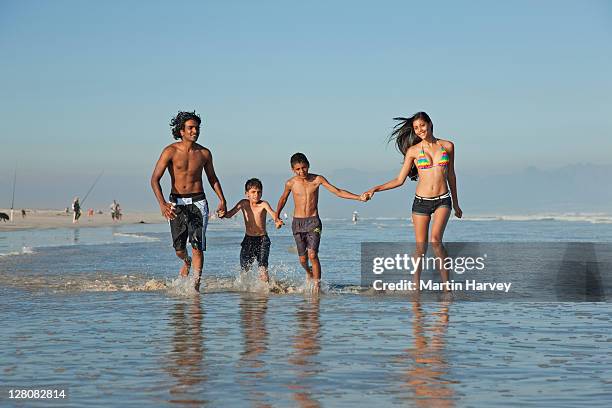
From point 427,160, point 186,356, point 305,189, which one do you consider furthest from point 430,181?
point 186,356

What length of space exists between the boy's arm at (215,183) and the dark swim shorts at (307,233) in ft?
3.11

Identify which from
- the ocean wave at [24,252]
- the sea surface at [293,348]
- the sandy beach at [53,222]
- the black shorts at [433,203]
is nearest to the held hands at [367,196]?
the black shorts at [433,203]

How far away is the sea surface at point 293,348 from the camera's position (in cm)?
492

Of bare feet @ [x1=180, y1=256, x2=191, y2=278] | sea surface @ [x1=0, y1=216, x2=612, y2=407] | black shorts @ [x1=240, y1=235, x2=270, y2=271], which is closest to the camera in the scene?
sea surface @ [x1=0, y1=216, x2=612, y2=407]

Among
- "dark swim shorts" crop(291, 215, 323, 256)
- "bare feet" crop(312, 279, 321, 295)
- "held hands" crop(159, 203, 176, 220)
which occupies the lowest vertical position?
"bare feet" crop(312, 279, 321, 295)

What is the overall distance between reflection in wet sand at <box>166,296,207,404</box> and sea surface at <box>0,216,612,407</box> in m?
0.01

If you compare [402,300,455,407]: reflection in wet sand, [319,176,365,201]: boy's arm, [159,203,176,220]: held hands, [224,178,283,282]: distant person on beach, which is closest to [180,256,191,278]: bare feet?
[159,203,176,220]: held hands

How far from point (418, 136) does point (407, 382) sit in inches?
227

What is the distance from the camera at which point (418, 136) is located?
34.7ft

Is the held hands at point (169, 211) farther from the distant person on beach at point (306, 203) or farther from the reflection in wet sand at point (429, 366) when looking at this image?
the reflection in wet sand at point (429, 366)

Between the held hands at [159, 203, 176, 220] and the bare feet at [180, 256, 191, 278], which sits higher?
the held hands at [159, 203, 176, 220]

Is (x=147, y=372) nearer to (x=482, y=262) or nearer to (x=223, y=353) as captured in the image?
(x=223, y=353)

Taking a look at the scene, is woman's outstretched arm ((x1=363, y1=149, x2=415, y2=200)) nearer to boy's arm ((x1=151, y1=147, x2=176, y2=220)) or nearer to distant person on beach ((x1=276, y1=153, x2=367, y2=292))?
distant person on beach ((x1=276, y1=153, x2=367, y2=292))

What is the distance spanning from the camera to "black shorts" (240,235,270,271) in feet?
37.8
